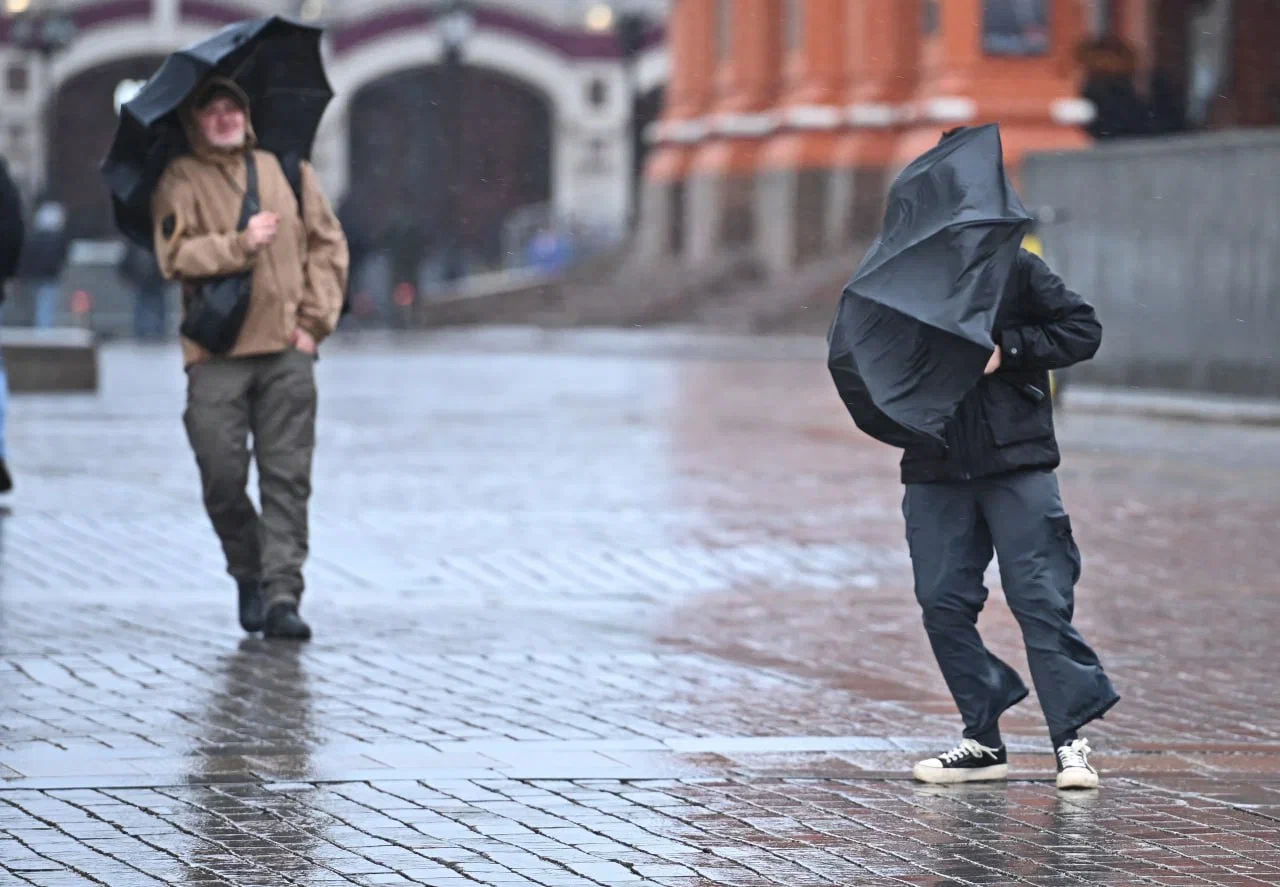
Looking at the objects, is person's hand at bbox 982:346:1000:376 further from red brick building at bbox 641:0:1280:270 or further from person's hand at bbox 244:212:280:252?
red brick building at bbox 641:0:1280:270

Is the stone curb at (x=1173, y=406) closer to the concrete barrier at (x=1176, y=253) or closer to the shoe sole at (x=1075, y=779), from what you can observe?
the concrete barrier at (x=1176, y=253)

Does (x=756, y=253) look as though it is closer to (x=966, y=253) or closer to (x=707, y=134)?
(x=707, y=134)

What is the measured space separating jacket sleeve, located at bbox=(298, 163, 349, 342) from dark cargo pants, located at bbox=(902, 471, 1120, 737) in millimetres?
2986

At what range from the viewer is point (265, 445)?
29.9 feet

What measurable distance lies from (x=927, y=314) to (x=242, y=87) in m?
3.69

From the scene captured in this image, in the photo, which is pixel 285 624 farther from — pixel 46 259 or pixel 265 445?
pixel 46 259

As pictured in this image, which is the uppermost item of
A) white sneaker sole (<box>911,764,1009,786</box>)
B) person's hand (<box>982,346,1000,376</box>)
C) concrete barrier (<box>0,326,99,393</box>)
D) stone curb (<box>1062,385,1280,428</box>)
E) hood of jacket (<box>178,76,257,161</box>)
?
hood of jacket (<box>178,76,257,161</box>)

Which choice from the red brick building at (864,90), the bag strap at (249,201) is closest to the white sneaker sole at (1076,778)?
the bag strap at (249,201)

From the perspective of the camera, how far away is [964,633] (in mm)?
6770

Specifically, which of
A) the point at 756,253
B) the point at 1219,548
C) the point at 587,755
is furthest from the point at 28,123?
the point at 587,755

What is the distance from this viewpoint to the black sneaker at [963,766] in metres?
6.68

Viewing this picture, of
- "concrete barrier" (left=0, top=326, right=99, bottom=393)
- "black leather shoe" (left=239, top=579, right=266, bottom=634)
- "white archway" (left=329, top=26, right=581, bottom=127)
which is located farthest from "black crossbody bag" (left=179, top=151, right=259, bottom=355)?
"white archway" (left=329, top=26, right=581, bottom=127)

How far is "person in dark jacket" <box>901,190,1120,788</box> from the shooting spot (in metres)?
6.60

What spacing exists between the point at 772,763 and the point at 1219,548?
5.63 m
